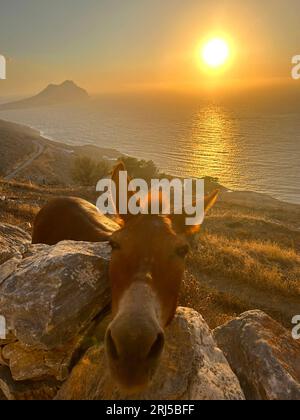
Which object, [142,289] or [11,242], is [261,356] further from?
[11,242]

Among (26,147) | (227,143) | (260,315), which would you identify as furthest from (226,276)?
(227,143)

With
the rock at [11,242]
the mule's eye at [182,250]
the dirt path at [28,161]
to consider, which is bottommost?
the rock at [11,242]

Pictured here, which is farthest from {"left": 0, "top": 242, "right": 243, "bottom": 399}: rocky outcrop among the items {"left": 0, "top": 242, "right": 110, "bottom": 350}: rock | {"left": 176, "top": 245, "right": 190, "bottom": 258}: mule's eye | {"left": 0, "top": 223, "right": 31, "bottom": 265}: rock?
{"left": 176, "top": 245, "right": 190, "bottom": 258}: mule's eye

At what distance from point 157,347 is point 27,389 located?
8.92 ft

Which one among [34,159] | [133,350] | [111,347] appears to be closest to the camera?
[133,350]

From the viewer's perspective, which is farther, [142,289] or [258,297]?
[258,297]

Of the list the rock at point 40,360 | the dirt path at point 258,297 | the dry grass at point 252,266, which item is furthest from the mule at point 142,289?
the dry grass at point 252,266

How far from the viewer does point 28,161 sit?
292 feet

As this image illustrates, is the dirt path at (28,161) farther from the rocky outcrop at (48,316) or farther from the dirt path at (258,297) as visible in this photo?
the rocky outcrop at (48,316)

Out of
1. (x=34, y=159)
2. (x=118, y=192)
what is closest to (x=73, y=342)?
(x=118, y=192)

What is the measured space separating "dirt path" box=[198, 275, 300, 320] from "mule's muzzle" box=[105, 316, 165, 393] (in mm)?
10090

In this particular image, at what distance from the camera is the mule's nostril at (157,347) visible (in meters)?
3.21

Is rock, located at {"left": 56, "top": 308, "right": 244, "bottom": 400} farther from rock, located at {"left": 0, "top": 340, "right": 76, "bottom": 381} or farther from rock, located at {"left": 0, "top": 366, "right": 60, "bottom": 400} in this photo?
rock, located at {"left": 0, "top": 366, "right": 60, "bottom": 400}

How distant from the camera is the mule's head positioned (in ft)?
10.2
